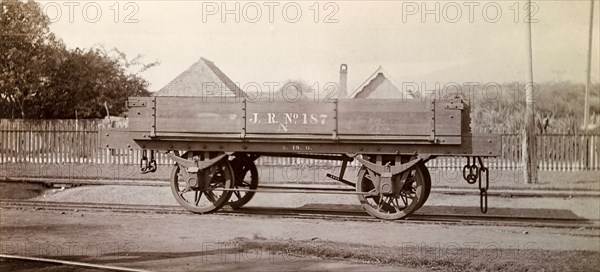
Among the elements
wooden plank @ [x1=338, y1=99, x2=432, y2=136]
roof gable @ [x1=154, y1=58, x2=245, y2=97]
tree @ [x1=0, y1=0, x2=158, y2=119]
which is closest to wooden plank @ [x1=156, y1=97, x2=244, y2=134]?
wooden plank @ [x1=338, y1=99, x2=432, y2=136]

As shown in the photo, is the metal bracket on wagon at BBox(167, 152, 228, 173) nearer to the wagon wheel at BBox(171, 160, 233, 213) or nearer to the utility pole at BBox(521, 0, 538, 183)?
the wagon wheel at BBox(171, 160, 233, 213)

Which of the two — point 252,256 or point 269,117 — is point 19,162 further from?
point 252,256

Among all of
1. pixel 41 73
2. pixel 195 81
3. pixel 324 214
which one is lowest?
pixel 324 214

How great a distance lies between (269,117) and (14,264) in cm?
412

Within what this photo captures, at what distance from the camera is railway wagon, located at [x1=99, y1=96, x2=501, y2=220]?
866 centimetres

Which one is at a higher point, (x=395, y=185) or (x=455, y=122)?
(x=455, y=122)

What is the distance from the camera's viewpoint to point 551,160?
15922 mm

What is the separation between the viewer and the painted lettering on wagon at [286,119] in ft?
29.0

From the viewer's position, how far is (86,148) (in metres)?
16.9

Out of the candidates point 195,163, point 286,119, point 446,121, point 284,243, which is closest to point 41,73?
point 195,163

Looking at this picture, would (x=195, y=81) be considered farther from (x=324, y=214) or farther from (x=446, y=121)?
(x=446, y=121)

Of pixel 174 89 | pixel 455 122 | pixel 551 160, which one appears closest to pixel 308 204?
→ pixel 455 122

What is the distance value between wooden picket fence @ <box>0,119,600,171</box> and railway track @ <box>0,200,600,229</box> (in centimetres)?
450

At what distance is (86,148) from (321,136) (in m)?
10.5
